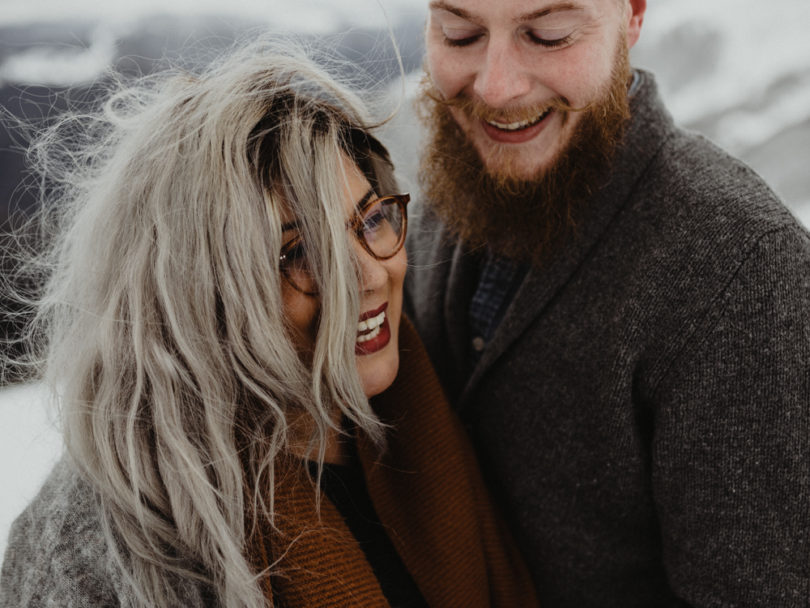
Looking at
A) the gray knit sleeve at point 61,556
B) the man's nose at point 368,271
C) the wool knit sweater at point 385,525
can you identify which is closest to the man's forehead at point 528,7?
the man's nose at point 368,271

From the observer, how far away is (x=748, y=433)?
33.3 inches

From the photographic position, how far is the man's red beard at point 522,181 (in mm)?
999

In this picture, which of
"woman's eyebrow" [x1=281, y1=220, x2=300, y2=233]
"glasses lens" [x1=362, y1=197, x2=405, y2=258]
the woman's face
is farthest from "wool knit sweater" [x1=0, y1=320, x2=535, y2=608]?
"woman's eyebrow" [x1=281, y1=220, x2=300, y2=233]

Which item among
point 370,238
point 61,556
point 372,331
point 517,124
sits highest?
point 517,124

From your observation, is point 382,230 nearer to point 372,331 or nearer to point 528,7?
point 372,331

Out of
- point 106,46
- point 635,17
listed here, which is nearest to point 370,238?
point 635,17

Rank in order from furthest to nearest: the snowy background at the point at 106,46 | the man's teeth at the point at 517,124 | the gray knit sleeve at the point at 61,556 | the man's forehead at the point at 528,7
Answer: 1. the snowy background at the point at 106,46
2. the man's teeth at the point at 517,124
3. the man's forehead at the point at 528,7
4. the gray knit sleeve at the point at 61,556

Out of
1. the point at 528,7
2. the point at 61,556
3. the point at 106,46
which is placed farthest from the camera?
the point at 106,46

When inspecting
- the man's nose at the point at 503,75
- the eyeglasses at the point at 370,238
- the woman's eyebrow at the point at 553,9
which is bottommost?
the eyeglasses at the point at 370,238

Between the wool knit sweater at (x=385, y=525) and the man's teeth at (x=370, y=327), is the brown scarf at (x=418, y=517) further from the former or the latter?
the man's teeth at (x=370, y=327)

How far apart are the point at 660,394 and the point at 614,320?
0.41 feet

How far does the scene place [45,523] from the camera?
0.86 metres

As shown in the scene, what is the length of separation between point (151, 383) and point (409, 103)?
2.65 feet

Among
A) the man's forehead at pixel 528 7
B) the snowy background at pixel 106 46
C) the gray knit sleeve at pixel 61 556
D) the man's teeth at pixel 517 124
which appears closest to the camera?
the gray knit sleeve at pixel 61 556
